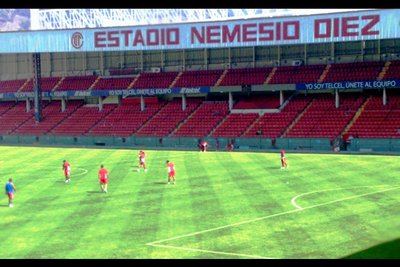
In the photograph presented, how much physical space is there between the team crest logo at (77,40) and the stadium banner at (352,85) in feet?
101

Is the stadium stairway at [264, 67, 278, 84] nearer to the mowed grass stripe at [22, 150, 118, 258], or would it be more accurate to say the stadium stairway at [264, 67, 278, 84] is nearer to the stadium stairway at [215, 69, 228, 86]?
the stadium stairway at [215, 69, 228, 86]

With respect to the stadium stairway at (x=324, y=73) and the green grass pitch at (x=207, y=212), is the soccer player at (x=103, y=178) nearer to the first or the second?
the green grass pitch at (x=207, y=212)

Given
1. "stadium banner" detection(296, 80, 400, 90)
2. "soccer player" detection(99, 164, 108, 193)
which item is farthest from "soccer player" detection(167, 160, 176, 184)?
"stadium banner" detection(296, 80, 400, 90)

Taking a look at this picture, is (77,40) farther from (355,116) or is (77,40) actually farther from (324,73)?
(355,116)

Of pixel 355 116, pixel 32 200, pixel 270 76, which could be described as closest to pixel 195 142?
pixel 270 76

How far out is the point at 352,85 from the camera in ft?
208

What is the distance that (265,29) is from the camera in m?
65.6

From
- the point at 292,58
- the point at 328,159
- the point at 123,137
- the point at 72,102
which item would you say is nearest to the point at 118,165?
the point at 328,159

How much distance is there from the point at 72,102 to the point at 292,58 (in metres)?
36.9

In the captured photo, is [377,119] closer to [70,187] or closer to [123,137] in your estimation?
[123,137]

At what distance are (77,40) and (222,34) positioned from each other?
2134cm

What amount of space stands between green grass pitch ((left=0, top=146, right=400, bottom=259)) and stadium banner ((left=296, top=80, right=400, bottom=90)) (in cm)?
2002

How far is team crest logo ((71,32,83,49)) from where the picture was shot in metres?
74.8

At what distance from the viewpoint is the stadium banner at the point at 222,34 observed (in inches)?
2381
